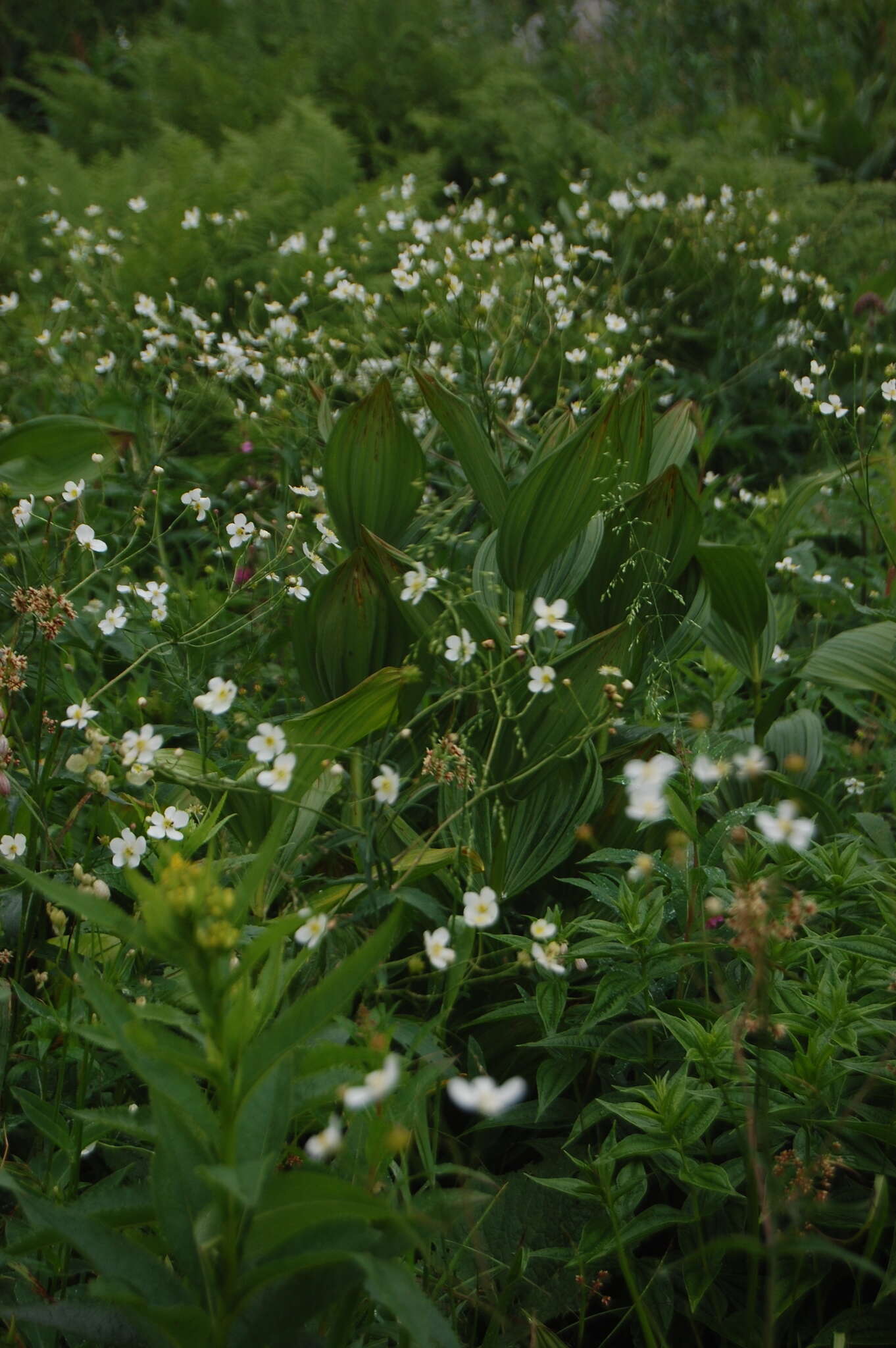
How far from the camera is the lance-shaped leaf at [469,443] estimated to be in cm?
180

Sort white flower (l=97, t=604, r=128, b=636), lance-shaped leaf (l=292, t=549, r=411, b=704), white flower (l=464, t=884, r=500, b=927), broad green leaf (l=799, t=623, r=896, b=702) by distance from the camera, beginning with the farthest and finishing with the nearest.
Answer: broad green leaf (l=799, t=623, r=896, b=702) < lance-shaped leaf (l=292, t=549, r=411, b=704) < white flower (l=97, t=604, r=128, b=636) < white flower (l=464, t=884, r=500, b=927)

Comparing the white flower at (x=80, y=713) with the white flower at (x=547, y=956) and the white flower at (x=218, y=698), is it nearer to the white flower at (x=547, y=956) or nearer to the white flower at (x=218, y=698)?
the white flower at (x=218, y=698)

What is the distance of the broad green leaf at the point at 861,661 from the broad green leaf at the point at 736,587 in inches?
4.9

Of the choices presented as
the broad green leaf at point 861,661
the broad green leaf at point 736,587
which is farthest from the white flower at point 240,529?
the broad green leaf at point 861,661

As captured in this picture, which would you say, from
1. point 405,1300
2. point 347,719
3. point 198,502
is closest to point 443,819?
point 347,719

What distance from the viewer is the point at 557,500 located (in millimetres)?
1684

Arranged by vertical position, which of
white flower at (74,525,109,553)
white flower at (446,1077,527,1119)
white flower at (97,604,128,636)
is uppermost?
white flower at (74,525,109,553)

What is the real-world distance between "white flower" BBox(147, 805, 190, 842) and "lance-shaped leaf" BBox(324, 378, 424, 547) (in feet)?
1.95

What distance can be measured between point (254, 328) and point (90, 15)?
6007mm

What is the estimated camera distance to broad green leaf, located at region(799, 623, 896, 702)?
190 centimetres

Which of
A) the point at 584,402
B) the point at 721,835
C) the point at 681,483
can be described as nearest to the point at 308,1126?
the point at 721,835

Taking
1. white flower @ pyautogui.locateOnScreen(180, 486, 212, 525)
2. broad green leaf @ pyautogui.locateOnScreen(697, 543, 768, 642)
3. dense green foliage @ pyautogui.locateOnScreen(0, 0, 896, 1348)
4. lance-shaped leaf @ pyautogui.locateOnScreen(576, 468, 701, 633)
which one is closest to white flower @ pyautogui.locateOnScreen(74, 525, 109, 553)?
dense green foliage @ pyautogui.locateOnScreen(0, 0, 896, 1348)

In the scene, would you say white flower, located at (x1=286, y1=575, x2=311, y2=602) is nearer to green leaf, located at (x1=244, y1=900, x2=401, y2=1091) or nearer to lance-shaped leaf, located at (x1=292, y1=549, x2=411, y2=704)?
lance-shaped leaf, located at (x1=292, y1=549, x2=411, y2=704)

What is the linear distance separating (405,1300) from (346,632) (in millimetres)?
1047
